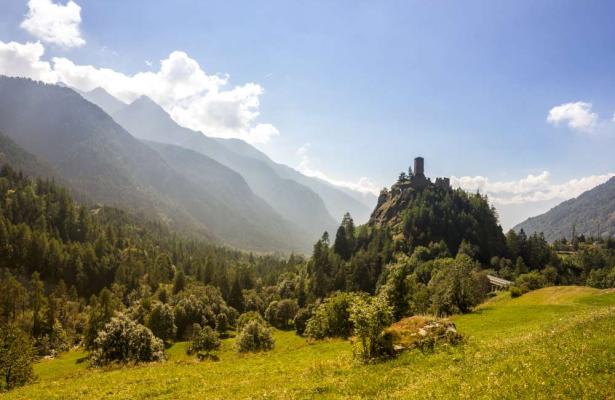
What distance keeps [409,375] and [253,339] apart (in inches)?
2939

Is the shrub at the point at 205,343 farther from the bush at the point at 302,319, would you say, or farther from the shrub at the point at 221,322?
the bush at the point at 302,319

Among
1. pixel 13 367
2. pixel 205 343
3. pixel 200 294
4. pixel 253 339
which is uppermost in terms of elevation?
pixel 13 367

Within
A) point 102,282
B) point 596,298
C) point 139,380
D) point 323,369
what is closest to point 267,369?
point 323,369

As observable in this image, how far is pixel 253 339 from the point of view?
89688 millimetres

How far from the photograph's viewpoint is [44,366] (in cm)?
10438

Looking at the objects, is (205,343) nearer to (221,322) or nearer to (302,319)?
(221,322)

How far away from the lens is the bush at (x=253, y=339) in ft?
290

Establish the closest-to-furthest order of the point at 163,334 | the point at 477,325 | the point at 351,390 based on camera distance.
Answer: the point at 351,390 → the point at 477,325 → the point at 163,334

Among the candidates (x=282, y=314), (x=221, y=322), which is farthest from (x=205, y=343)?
(x=282, y=314)

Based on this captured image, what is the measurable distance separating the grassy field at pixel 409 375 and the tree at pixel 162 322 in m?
102

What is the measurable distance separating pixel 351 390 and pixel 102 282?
209m

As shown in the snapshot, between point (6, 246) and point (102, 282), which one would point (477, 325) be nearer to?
point (102, 282)

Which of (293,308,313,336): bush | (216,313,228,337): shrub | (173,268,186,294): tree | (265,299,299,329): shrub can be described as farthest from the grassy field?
(173,268,186,294): tree

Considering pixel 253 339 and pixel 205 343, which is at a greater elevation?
pixel 253 339
